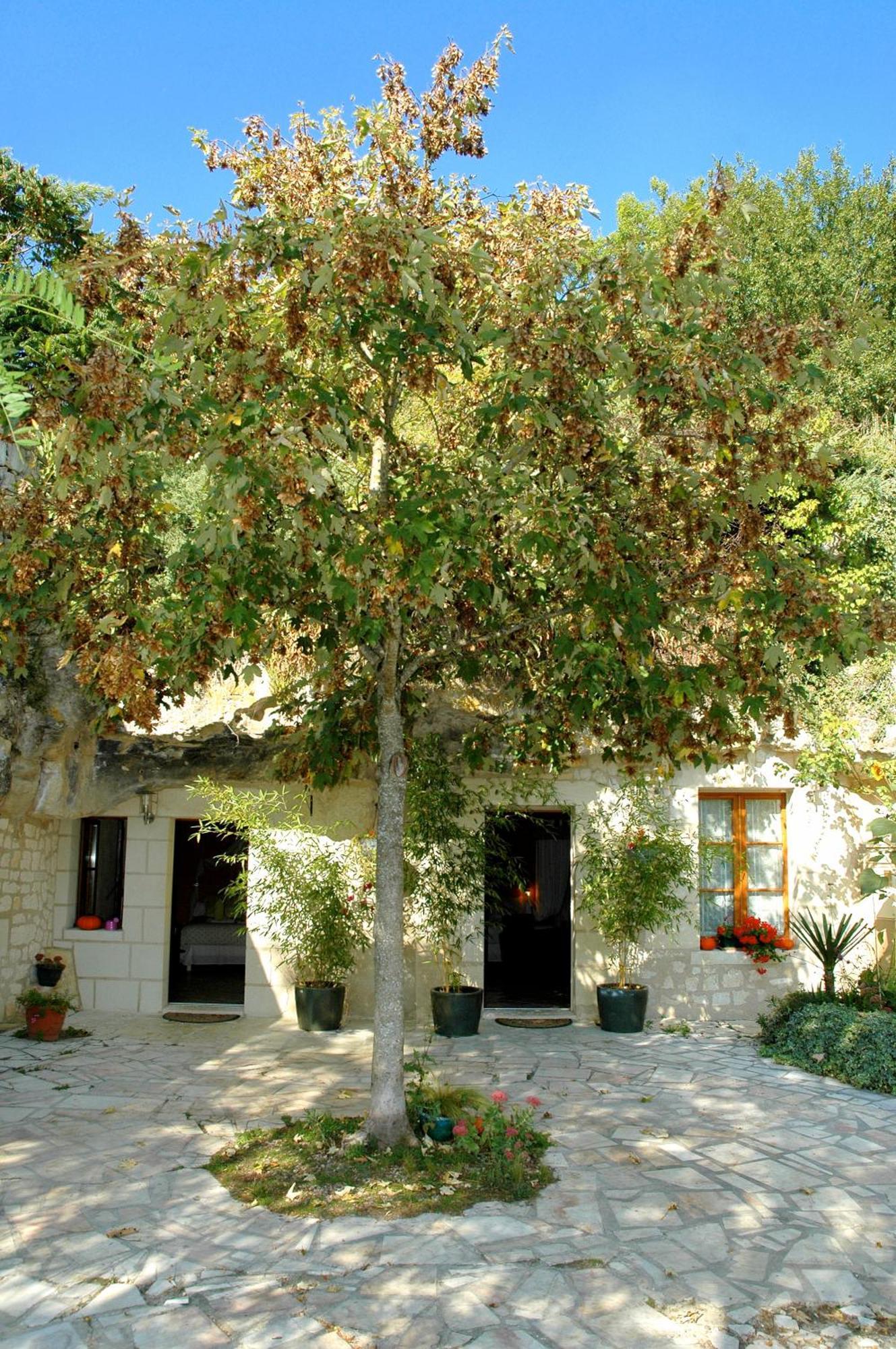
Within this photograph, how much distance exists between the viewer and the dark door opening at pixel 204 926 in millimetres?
10594

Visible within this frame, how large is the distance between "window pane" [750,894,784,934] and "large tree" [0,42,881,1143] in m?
4.44

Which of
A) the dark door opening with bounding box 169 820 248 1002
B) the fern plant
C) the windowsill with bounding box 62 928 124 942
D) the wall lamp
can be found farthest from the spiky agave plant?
the fern plant

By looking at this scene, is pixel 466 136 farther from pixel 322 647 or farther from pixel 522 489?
pixel 322 647

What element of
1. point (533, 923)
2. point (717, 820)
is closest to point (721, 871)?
point (717, 820)

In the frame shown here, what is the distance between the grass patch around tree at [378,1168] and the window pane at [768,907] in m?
4.42

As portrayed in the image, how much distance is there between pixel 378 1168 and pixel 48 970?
4.95 metres

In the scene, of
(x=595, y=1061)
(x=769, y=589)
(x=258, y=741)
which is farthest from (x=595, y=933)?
(x=769, y=589)

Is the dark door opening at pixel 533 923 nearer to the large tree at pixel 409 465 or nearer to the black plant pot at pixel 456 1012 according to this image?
the black plant pot at pixel 456 1012

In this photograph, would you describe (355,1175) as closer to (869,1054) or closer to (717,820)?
(869,1054)

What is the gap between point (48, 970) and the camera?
8672mm

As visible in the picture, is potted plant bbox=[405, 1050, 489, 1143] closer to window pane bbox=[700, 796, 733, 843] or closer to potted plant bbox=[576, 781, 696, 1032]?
potted plant bbox=[576, 781, 696, 1032]

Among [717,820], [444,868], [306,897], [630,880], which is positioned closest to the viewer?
[306,897]

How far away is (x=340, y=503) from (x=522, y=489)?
85 cm

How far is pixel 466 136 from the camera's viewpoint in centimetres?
507
